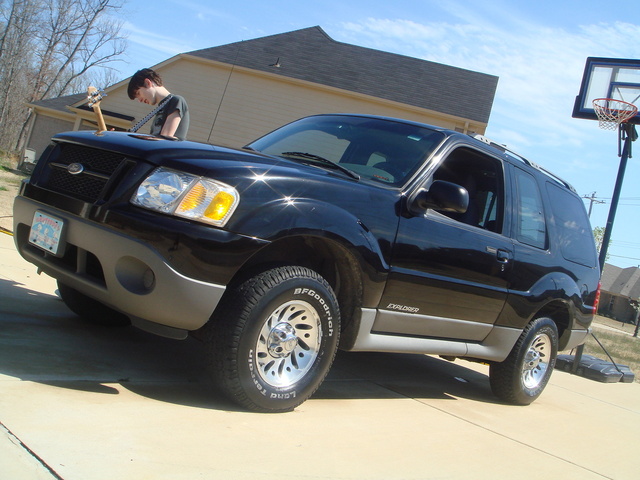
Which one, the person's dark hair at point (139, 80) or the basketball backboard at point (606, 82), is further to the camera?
the basketball backboard at point (606, 82)

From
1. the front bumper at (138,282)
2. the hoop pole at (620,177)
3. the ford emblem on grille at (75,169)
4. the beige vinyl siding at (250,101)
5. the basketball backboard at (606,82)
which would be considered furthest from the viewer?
the beige vinyl siding at (250,101)

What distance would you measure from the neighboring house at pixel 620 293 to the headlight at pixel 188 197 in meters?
67.7

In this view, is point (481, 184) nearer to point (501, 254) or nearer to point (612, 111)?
point (501, 254)

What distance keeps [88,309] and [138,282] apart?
1.61 m

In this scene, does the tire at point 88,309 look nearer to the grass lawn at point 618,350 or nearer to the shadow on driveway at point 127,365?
the shadow on driveway at point 127,365

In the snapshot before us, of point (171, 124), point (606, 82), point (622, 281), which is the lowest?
point (171, 124)

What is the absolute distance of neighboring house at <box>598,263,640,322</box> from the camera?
65375 mm

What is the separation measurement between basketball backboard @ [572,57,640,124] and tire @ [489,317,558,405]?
9351 mm

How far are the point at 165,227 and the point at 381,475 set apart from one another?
1556 mm

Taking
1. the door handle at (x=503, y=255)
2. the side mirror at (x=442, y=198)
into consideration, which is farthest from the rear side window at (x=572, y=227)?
the side mirror at (x=442, y=198)

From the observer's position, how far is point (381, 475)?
309 centimetres

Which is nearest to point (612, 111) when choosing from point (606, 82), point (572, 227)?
point (606, 82)

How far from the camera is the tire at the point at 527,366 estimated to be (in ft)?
17.7

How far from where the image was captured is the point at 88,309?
465 cm
